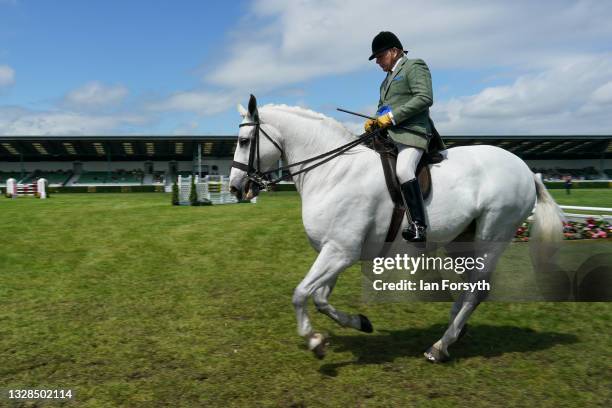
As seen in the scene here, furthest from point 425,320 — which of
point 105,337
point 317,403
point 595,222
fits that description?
point 595,222

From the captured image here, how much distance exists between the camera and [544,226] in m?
5.45

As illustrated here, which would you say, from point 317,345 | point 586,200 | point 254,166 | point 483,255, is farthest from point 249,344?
point 586,200

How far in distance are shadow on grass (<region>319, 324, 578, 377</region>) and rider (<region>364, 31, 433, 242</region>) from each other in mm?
1296

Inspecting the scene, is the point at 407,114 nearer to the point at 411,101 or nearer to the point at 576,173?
the point at 411,101

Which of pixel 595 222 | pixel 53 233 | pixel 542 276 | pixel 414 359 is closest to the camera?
pixel 414 359

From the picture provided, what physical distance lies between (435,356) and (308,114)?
9.38 ft

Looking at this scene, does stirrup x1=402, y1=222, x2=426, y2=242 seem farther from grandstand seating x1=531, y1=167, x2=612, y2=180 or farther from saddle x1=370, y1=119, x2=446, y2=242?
grandstand seating x1=531, y1=167, x2=612, y2=180

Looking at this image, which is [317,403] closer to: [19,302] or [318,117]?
[318,117]

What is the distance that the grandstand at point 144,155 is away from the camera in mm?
54469

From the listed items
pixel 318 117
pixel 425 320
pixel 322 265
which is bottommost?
pixel 425 320

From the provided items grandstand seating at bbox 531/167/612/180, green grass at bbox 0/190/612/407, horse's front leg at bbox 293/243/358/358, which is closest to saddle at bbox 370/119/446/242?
horse's front leg at bbox 293/243/358/358

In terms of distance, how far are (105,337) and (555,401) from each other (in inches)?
183

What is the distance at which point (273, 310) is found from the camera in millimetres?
6332

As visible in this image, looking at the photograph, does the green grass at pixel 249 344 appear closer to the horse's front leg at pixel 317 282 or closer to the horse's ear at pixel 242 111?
the horse's front leg at pixel 317 282
